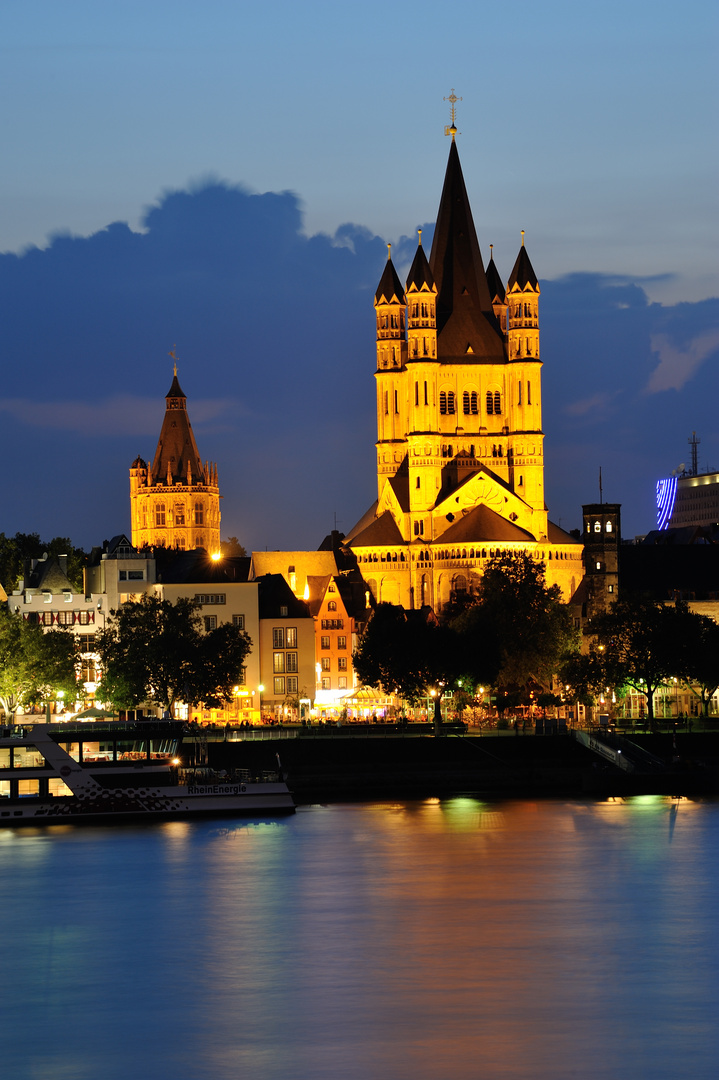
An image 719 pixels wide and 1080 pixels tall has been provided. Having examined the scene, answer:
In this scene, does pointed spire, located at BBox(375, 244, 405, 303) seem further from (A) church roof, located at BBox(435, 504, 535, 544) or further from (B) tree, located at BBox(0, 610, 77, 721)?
(B) tree, located at BBox(0, 610, 77, 721)

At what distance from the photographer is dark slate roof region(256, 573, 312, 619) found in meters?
133

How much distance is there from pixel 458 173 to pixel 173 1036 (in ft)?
418

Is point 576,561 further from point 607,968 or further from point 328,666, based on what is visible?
point 607,968

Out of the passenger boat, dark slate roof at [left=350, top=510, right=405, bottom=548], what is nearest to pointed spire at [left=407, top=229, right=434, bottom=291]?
dark slate roof at [left=350, top=510, right=405, bottom=548]

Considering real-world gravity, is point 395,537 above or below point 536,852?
above

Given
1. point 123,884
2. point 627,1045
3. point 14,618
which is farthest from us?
point 14,618

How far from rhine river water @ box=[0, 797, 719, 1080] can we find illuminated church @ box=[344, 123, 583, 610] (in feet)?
213

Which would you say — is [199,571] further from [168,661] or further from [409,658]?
[409,658]

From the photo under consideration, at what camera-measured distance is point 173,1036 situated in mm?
46875

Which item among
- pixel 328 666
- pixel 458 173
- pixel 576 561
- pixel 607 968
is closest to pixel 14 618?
pixel 328 666

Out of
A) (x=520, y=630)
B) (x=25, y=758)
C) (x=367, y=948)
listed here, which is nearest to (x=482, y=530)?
(x=520, y=630)

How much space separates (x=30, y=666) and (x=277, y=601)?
23.4 meters

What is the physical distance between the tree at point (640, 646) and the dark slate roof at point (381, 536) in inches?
1373

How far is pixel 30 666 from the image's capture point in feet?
378
